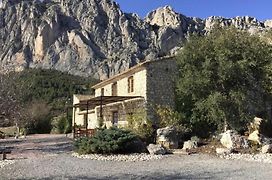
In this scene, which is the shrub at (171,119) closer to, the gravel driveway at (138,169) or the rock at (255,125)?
the rock at (255,125)

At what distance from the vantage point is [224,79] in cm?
2109

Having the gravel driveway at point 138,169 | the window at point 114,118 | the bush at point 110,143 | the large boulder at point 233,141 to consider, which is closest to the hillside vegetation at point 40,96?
the gravel driveway at point 138,169

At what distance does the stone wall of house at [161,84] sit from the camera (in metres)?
23.2

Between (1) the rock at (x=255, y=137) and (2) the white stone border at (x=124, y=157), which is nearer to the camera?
(2) the white stone border at (x=124, y=157)

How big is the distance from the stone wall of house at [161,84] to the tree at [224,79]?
79 centimetres

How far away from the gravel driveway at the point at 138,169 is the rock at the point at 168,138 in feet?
11.6

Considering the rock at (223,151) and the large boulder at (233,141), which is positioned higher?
the large boulder at (233,141)

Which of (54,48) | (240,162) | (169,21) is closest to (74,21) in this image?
(54,48)

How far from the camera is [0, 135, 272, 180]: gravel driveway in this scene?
11875 millimetres

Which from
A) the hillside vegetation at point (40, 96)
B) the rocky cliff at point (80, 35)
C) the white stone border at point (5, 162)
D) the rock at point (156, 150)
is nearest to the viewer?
the white stone border at point (5, 162)

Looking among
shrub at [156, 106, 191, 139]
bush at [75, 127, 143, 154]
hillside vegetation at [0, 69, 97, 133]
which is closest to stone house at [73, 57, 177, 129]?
shrub at [156, 106, 191, 139]

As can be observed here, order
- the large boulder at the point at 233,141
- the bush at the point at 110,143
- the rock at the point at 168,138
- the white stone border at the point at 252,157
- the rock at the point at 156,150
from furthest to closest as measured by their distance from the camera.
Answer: the rock at the point at 168,138
the large boulder at the point at 233,141
the rock at the point at 156,150
the bush at the point at 110,143
the white stone border at the point at 252,157

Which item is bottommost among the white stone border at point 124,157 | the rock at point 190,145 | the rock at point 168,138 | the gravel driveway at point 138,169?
the gravel driveway at point 138,169

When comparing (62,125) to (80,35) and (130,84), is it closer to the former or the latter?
(130,84)
